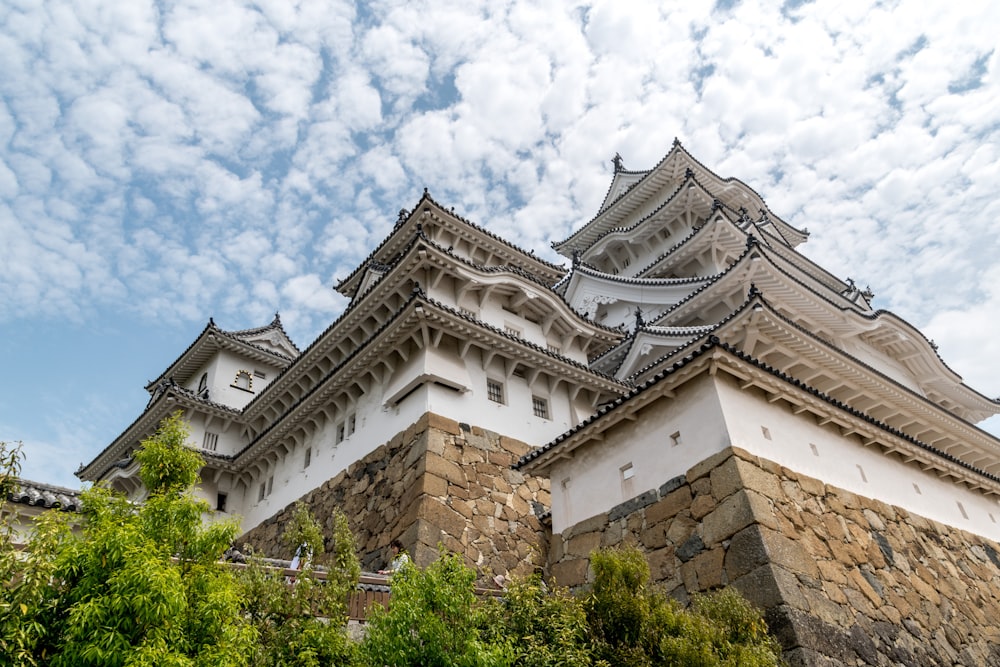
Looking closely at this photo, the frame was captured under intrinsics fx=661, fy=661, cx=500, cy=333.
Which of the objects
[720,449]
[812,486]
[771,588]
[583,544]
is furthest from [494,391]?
[771,588]

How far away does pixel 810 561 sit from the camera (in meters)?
9.67

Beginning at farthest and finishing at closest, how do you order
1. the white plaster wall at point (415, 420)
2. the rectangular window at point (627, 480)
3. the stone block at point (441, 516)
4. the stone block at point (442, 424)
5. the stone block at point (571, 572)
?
the white plaster wall at point (415, 420), the stone block at point (442, 424), the stone block at point (441, 516), the stone block at point (571, 572), the rectangular window at point (627, 480)

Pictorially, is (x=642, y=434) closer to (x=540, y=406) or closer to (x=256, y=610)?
(x=256, y=610)

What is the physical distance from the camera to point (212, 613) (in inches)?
242

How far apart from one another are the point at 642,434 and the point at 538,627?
503 cm

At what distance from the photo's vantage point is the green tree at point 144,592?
18.1 ft

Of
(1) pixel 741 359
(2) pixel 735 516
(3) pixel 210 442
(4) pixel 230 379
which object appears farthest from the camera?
(4) pixel 230 379

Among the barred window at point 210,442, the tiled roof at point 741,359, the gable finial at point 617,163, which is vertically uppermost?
the gable finial at point 617,163

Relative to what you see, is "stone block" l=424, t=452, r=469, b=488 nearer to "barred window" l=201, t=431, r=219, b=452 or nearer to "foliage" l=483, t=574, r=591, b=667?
"foliage" l=483, t=574, r=591, b=667

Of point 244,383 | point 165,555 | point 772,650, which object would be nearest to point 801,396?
point 772,650

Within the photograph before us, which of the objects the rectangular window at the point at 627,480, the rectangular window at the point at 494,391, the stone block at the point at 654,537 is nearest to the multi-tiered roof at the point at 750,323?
the rectangular window at the point at 627,480

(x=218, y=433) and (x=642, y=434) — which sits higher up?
(x=218, y=433)

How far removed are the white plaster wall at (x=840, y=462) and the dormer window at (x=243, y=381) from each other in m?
22.3

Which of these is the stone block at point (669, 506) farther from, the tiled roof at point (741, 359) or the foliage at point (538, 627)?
the foliage at point (538, 627)
